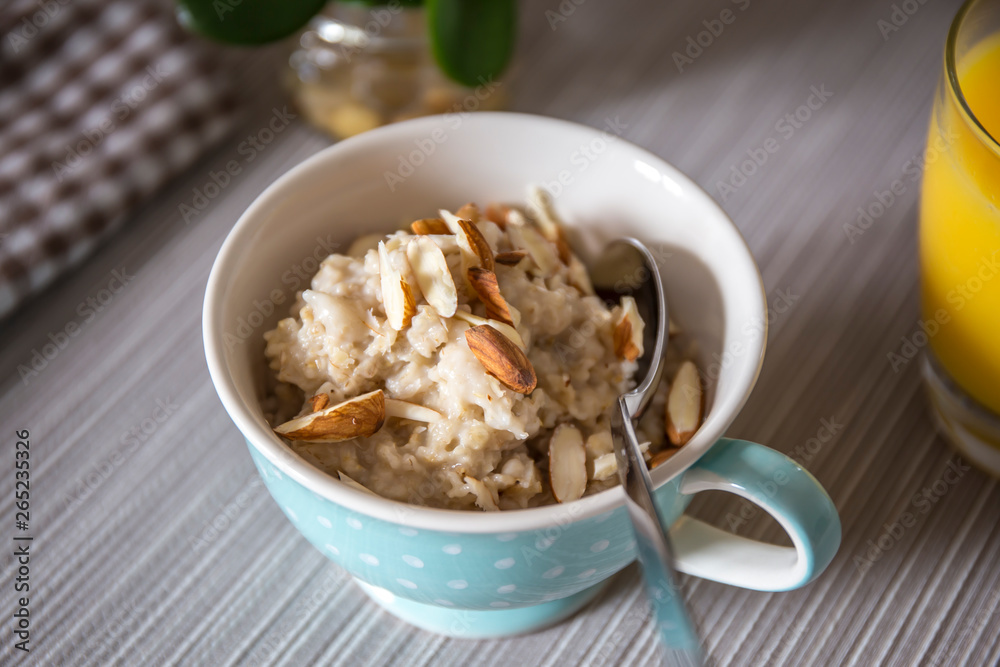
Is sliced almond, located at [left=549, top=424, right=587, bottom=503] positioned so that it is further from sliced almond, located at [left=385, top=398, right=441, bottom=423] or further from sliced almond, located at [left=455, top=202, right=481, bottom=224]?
sliced almond, located at [left=455, top=202, right=481, bottom=224]

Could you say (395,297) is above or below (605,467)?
above

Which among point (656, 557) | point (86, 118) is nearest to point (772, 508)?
point (656, 557)

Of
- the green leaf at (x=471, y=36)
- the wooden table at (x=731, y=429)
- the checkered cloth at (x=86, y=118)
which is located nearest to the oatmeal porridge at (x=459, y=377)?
the wooden table at (x=731, y=429)

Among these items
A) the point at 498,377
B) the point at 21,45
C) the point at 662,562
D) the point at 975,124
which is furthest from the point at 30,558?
the point at 975,124

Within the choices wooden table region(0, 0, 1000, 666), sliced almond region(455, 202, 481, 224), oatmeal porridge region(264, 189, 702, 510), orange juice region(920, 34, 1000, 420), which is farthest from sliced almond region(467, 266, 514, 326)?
orange juice region(920, 34, 1000, 420)

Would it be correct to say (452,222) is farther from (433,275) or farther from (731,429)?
(731,429)

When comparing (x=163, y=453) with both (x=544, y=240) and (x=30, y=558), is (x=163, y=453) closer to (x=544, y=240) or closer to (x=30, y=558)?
(x=30, y=558)

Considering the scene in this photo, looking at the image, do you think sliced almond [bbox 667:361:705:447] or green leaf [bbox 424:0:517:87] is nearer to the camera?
sliced almond [bbox 667:361:705:447]
